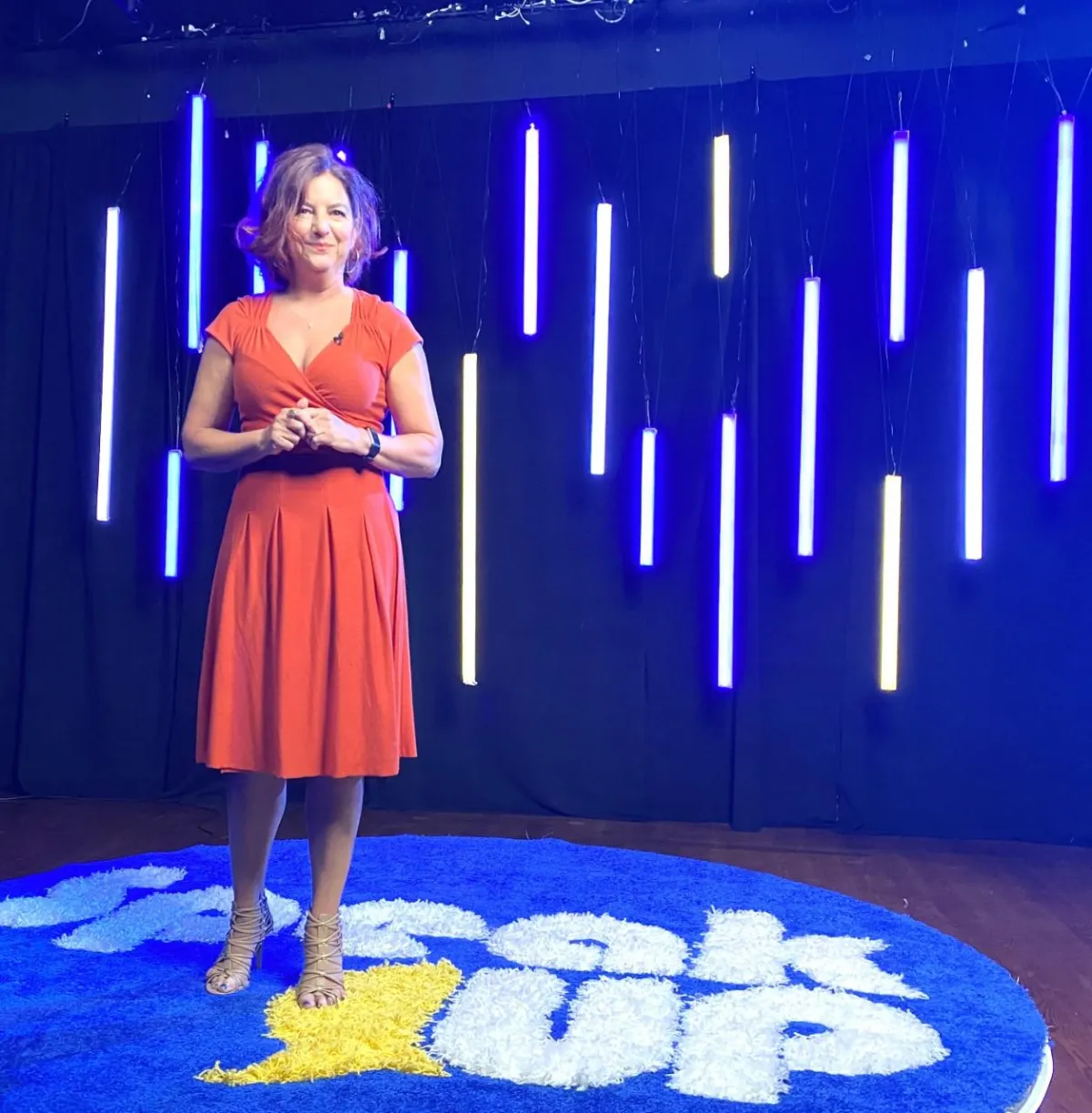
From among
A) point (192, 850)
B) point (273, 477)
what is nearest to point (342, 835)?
point (273, 477)

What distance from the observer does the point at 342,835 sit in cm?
187

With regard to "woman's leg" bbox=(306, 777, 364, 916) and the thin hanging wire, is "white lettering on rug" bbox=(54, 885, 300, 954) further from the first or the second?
the thin hanging wire

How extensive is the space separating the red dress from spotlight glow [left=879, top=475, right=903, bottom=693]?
1895 mm

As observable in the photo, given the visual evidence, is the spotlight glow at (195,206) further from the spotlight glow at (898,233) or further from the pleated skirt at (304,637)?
the spotlight glow at (898,233)

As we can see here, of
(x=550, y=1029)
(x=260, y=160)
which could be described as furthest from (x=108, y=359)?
(x=550, y=1029)

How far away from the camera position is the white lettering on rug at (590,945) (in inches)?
84.3

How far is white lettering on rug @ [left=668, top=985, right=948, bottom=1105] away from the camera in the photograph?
162 centimetres

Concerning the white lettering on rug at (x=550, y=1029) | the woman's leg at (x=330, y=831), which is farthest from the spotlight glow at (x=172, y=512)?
the white lettering on rug at (x=550, y=1029)

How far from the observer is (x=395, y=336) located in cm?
186

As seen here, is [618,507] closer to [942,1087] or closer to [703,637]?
[703,637]

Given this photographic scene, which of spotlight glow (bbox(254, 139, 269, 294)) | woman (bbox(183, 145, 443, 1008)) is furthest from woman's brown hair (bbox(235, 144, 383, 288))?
spotlight glow (bbox(254, 139, 269, 294))

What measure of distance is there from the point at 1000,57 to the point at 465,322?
1992 mm

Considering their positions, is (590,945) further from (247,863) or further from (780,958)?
(247,863)

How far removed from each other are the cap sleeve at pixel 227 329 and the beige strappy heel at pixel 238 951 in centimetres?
97
